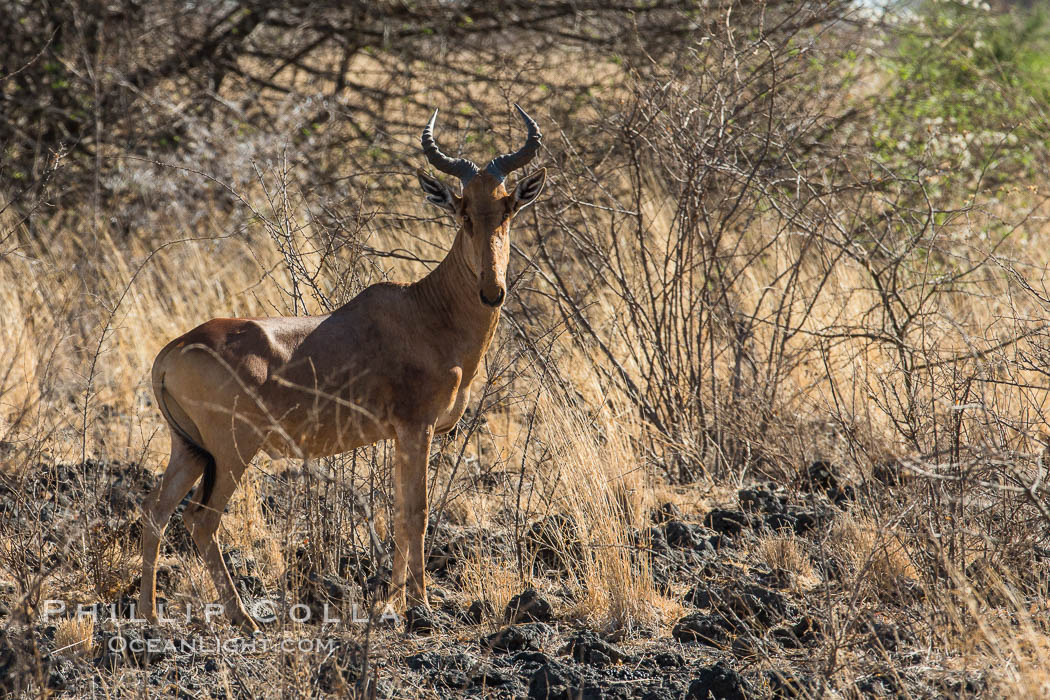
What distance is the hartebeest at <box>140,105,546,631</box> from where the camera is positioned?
17.4ft

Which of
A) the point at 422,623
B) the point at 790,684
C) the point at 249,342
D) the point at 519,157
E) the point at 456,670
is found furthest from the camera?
the point at 519,157

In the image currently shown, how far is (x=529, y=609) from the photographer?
17.5 feet

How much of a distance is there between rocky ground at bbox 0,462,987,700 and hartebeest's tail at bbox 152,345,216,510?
508 millimetres

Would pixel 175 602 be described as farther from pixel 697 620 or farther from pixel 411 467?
pixel 697 620

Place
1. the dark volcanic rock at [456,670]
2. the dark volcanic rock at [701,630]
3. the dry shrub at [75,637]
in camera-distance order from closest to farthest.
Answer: the dark volcanic rock at [456,670] → the dry shrub at [75,637] → the dark volcanic rock at [701,630]

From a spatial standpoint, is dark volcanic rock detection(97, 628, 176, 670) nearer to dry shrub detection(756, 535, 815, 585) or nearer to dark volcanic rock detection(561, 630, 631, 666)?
dark volcanic rock detection(561, 630, 631, 666)

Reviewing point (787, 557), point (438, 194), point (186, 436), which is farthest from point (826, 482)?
point (186, 436)

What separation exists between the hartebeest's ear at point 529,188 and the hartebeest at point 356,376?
1 cm

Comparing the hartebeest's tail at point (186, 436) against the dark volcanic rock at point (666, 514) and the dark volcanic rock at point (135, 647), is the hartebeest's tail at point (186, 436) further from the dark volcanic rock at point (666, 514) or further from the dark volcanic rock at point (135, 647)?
the dark volcanic rock at point (666, 514)

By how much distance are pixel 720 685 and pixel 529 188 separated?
2.81 meters

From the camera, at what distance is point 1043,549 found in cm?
547

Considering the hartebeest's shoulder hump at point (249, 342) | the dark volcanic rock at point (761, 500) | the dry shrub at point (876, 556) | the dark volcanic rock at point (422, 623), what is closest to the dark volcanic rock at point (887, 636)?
the dry shrub at point (876, 556)

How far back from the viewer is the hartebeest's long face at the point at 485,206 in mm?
5520

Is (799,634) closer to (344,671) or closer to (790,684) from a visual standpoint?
(790,684)
